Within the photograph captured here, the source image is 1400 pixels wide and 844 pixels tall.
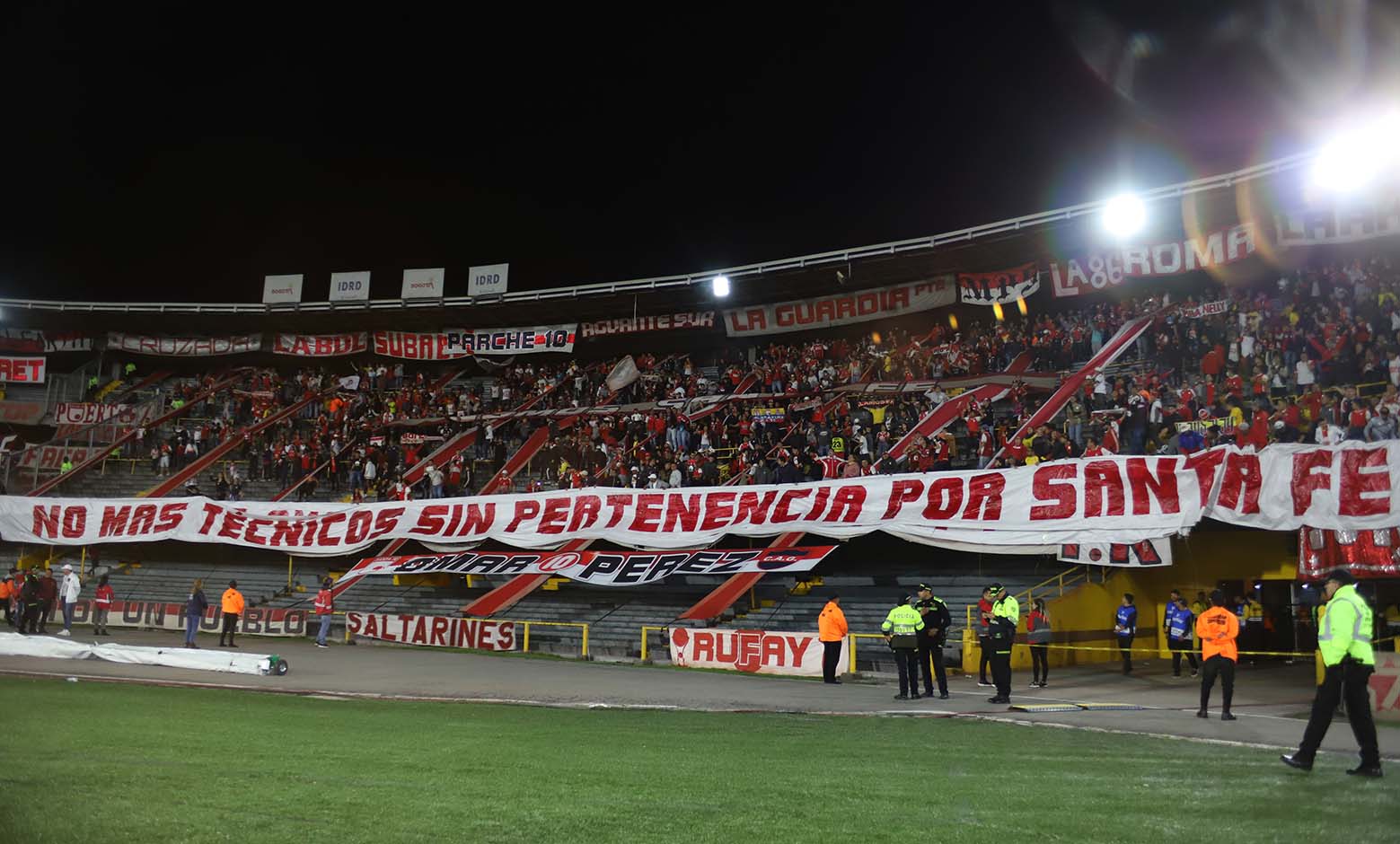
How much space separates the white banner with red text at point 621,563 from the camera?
79.3ft

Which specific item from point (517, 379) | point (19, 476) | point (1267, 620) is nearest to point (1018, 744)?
point (1267, 620)

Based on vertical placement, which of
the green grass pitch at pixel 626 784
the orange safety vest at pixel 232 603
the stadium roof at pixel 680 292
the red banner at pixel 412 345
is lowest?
the green grass pitch at pixel 626 784

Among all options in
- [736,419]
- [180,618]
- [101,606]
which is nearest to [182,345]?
[180,618]

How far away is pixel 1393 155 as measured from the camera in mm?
23703

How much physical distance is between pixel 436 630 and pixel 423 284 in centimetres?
1857

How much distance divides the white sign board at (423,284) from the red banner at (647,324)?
604 centimetres

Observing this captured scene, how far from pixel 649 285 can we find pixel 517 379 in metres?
7.52

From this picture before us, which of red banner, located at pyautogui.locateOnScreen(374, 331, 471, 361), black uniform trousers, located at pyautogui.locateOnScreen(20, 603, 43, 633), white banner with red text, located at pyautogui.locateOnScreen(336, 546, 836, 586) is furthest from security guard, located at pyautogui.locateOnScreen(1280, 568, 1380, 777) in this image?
red banner, located at pyautogui.locateOnScreen(374, 331, 471, 361)

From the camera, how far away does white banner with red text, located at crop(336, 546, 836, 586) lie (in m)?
24.2

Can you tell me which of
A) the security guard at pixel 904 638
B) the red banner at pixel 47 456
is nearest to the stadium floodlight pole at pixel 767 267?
the red banner at pixel 47 456

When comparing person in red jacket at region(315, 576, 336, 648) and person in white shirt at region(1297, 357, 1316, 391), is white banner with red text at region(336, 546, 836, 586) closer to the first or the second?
person in red jacket at region(315, 576, 336, 648)

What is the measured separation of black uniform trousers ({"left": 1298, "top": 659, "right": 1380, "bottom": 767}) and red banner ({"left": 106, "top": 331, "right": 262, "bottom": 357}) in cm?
4252

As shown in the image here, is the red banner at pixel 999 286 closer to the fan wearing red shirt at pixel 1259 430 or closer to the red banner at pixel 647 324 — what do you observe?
the red banner at pixel 647 324

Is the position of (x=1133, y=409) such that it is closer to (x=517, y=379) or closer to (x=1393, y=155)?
(x=1393, y=155)
